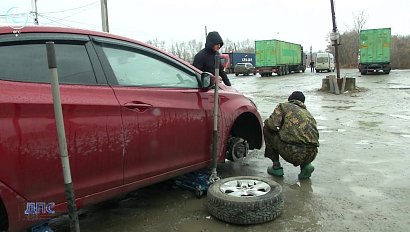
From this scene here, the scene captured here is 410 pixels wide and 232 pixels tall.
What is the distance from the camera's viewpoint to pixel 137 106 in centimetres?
327

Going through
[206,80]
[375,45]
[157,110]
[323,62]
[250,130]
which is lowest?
[250,130]

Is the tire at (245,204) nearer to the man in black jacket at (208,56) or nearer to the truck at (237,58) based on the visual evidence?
the man in black jacket at (208,56)

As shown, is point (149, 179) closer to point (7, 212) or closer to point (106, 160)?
point (106, 160)

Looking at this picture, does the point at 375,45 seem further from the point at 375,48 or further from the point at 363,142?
the point at 363,142

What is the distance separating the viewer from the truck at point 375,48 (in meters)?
28.0

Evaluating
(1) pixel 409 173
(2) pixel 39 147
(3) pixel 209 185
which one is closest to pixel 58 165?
(2) pixel 39 147

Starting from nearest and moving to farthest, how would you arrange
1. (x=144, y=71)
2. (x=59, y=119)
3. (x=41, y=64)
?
(x=59, y=119)
(x=41, y=64)
(x=144, y=71)

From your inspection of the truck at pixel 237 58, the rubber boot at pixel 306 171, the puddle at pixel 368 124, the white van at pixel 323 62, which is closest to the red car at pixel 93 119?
the rubber boot at pixel 306 171

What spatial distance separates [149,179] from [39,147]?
1100 millimetres

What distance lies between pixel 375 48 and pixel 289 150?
2678cm

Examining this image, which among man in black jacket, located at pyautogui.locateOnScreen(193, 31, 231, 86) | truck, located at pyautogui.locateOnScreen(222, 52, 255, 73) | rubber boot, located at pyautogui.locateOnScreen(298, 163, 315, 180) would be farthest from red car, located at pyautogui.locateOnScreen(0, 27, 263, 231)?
truck, located at pyautogui.locateOnScreen(222, 52, 255, 73)

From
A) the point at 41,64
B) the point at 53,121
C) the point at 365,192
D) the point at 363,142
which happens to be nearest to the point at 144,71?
the point at 41,64

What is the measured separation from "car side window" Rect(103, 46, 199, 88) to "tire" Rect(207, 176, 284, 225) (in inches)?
42.5

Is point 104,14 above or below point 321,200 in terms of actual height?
above
